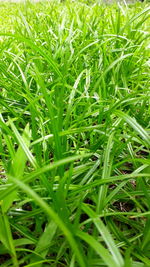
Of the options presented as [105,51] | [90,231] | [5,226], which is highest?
[105,51]

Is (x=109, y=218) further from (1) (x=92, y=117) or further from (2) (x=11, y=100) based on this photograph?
(2) (x=11, y=100)

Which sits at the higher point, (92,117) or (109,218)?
(92,117)

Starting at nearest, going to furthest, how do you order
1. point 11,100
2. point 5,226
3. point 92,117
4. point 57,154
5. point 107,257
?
point 107,257, point 5,226, point 57,154, point 92,117, point 11,100

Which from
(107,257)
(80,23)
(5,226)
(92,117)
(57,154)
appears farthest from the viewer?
(80,23)

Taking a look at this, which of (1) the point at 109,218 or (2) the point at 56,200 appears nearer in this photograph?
(2) the point at 56,200

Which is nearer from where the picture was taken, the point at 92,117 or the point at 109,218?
the point at 109,218

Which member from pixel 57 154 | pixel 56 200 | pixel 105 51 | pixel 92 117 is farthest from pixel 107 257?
pixel 105 51

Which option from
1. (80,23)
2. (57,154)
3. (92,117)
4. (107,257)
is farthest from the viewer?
(80,23)

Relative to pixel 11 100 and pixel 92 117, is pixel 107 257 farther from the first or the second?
pixel 11 100

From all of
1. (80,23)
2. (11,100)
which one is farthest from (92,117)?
(80,23)
